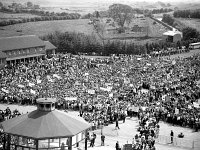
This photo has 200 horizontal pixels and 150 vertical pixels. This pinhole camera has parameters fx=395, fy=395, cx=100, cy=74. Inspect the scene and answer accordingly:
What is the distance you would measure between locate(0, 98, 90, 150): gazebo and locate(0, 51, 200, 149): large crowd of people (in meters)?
9.95

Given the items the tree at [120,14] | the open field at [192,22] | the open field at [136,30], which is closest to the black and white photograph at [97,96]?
the open field at [192,22]

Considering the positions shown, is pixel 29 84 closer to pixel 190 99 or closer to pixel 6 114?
pixel 6 114

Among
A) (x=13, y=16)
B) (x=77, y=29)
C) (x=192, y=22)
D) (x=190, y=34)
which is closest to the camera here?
(x=190, y=34)

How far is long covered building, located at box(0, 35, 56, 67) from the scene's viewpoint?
69.3m

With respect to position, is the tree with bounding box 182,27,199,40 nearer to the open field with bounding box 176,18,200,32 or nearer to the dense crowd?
the open field with bounding box 176,18,200,32

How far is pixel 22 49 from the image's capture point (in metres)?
72.6

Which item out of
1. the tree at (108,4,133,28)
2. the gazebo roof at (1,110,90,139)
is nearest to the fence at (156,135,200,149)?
the gazebo roof at (1,110,90,139)

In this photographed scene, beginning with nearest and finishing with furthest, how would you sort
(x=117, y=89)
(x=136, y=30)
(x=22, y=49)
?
(x=117, y=89), (x=22, y=49), (x=136, y=30)

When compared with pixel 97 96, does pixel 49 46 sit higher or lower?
higher

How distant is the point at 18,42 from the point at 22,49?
96.8 inches

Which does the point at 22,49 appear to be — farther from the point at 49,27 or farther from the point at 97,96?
the point at 97,96

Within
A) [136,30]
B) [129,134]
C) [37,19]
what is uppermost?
[37,19]

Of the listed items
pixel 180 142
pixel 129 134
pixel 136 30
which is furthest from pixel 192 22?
pixel 180 142

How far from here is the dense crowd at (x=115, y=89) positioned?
118 feet
